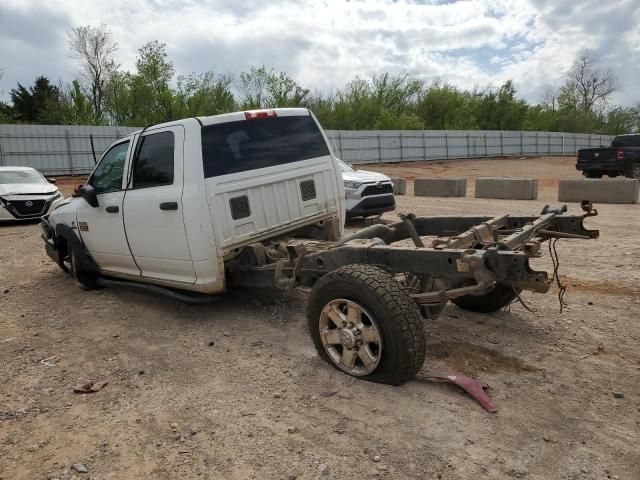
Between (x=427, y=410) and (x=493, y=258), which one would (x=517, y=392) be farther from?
(x=493, y=258)

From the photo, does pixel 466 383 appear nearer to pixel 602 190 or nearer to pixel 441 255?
pixel 441 255

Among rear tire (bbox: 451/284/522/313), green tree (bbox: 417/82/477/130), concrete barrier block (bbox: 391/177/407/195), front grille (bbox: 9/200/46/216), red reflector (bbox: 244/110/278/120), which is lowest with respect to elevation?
rear tire (bbox: 451/284/522/313)

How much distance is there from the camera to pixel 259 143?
4664mm

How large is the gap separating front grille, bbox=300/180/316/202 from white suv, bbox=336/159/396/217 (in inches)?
183

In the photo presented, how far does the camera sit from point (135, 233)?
4953mm

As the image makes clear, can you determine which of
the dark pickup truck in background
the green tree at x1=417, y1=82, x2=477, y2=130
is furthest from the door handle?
the green tree at x1=417, y1=82, x2=477, y2=130

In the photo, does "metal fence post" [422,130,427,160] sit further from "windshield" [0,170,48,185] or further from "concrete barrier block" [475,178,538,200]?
"windshield" [0,170,48,185]

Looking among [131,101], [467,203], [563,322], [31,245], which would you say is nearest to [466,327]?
[563,322]

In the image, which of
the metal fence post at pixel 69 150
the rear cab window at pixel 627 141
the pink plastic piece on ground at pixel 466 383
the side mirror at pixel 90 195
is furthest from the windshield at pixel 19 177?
the rear cab window at pixel 627 141

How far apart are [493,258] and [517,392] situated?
92 cm

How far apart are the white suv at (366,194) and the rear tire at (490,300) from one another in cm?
513

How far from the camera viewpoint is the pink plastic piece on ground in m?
3.07

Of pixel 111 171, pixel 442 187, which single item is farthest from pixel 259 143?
pixel 442 187

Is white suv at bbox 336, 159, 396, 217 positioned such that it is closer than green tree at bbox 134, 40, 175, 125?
Yes
